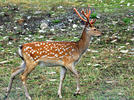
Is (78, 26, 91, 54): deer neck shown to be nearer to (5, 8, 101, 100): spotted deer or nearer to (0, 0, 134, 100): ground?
(5, 8, 101, 100): spotted deer

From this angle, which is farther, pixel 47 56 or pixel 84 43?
pixel 84 43

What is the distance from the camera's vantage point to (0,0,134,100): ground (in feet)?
25.2

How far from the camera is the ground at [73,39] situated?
767 cm

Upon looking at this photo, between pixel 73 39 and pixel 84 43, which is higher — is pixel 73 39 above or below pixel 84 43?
below

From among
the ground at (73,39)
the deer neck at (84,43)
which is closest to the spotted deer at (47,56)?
the deer neck at (84,43)

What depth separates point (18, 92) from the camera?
24.9ft

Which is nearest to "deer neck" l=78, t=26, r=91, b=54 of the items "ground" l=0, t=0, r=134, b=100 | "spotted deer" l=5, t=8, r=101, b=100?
"spotted deer" l=5, t=8, r=101, b=100

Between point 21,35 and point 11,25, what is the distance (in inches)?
51.2

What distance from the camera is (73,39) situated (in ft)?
40.1

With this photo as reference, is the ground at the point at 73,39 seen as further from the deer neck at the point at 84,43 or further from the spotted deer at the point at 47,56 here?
the deer neck at the point at 84,43

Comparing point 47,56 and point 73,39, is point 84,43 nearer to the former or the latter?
point 47,56

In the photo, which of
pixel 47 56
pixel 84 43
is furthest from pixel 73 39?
pixel 47 56

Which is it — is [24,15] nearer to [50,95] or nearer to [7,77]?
[7,77]

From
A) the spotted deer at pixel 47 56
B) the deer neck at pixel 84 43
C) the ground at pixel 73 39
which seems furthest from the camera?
the deer neck at pixel 84 43
